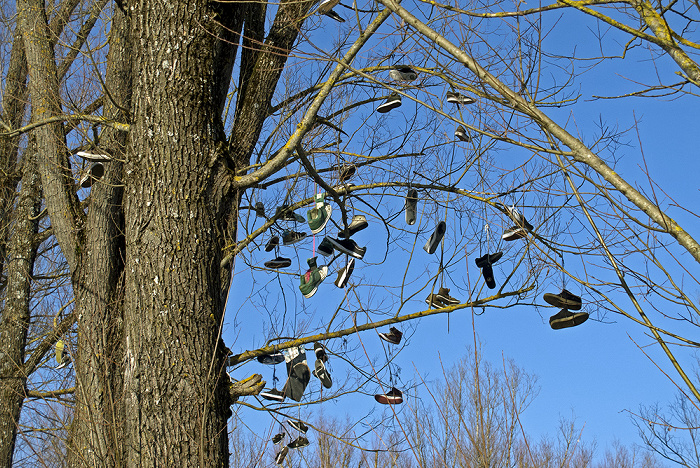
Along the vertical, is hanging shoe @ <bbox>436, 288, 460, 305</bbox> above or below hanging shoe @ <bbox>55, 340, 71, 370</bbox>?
below

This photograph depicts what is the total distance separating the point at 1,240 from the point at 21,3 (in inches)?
108

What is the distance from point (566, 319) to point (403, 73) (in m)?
1.78

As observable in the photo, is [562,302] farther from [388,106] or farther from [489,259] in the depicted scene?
[388,106]

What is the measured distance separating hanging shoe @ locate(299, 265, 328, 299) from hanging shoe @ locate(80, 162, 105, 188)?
1754 mm

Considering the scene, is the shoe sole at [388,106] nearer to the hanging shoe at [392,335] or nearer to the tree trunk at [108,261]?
the hanging shoe at [392,335]

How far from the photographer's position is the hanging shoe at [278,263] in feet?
12.3

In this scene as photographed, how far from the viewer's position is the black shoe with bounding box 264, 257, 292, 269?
3.74m

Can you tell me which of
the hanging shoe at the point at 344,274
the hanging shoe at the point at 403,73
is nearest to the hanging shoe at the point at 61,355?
the hanging shoe at the point at 344,274

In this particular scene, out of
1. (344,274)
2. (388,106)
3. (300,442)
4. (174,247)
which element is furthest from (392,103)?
(300,442)

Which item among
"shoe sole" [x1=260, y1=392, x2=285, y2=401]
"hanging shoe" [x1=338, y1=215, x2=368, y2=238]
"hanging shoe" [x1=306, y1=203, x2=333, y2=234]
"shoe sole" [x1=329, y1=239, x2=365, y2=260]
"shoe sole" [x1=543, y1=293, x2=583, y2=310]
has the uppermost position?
"hanging shoe" [x1=338, y1=215, x2=368, y2=238]

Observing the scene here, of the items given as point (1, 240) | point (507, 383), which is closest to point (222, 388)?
point (507, 383)

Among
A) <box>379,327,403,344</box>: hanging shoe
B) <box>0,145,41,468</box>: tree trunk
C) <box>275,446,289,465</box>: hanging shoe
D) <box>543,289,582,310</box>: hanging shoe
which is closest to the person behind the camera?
<box>543,289,582,310</box>: hanging shoe

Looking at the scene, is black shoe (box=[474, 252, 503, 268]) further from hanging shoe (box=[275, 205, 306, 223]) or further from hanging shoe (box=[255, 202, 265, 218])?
hanging shoe (box=[255, 202, 265, 218])

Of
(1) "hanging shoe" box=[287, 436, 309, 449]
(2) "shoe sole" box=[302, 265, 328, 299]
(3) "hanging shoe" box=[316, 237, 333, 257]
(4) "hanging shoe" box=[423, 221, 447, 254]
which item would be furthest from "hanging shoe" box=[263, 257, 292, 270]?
(1) "hanging shoe" box=[287, 436, 309, 449]
